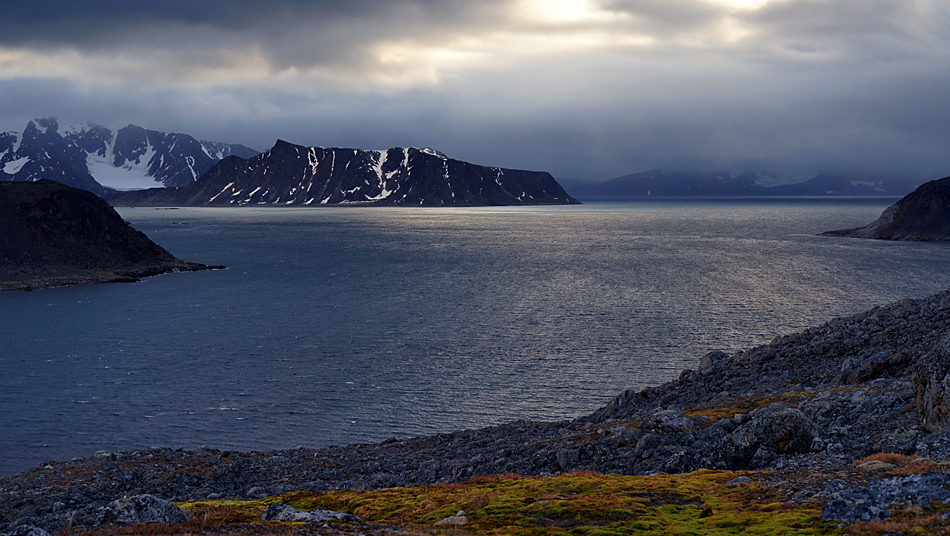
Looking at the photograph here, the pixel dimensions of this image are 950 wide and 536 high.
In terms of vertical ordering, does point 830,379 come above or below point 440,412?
above

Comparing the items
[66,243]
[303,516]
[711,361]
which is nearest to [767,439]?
[303,516]

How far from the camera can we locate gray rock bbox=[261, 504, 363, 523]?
19812mm

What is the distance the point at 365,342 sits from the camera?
2788 inches

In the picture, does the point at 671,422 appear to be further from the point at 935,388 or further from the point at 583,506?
the point at 583,506

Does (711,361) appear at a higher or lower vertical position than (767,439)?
lower

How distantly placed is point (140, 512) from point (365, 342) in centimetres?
5130

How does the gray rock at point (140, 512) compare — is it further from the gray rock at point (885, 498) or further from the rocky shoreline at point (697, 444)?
the gray rock at point (885, 498)

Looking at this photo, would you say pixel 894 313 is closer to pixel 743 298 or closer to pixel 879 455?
pixel 879 455

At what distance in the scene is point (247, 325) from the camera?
8062 cm

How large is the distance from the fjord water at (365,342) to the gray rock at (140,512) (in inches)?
910

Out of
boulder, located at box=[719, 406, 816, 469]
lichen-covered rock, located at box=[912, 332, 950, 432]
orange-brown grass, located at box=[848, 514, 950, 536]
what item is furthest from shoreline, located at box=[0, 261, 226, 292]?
orange-brown grass, located at box=[848, 514, 950, 536]

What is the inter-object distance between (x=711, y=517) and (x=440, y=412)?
3216 centimetres

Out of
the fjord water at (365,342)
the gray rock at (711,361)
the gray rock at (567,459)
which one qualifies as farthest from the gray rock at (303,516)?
the gray rock at (711,361)

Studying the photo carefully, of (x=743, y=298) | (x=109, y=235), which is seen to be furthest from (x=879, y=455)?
(x=109, y=235)
